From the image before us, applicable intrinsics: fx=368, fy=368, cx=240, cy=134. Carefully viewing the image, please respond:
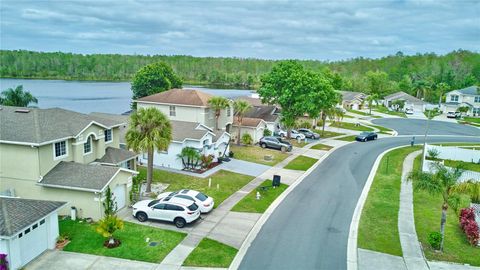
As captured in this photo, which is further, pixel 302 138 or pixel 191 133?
pixel 302 138

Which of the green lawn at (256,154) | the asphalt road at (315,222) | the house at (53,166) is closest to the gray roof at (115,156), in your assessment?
the house at (53,166)

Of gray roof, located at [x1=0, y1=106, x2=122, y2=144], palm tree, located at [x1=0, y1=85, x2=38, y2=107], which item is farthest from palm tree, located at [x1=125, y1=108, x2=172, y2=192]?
palm tree, located at [x1=0, y1=85, x2=38, y2=107]

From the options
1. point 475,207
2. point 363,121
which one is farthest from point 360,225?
point 363,121

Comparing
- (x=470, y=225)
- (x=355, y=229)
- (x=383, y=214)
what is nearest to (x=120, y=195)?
(x=355, y=229)

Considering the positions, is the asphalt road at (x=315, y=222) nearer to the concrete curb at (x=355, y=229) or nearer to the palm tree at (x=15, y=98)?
the concrete curb at (x=355, y=229)

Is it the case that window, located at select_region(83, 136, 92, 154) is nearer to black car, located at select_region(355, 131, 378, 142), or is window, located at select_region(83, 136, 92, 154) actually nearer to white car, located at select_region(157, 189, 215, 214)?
white car, located at select_region(157, 189, 215, 214)

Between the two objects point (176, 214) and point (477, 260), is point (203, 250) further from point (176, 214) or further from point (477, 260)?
point (477, 260)
